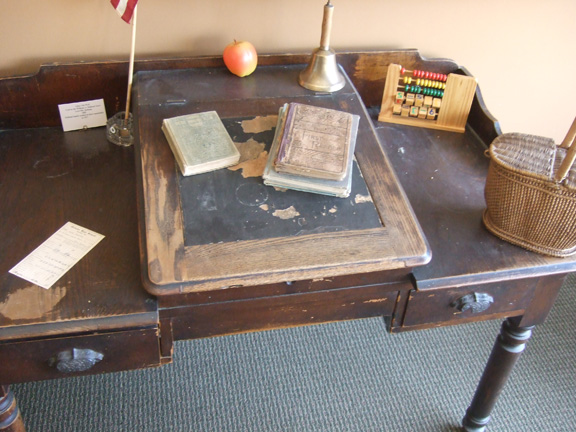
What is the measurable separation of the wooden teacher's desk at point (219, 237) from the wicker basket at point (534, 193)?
37 mm

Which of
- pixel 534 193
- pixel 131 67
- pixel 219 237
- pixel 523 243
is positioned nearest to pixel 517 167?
pixel 534 193

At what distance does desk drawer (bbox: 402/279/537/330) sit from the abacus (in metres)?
0.46

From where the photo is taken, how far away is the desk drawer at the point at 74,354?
963 millimetres

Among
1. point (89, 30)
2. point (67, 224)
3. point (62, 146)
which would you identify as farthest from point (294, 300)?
point (89, 30)

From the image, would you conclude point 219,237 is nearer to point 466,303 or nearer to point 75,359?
point 75,359

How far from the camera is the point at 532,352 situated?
1.73 metres

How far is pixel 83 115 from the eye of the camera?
4.45ft

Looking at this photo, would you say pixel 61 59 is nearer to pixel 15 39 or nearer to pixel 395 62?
pixel 15 39

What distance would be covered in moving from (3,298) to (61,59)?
63 centimetres

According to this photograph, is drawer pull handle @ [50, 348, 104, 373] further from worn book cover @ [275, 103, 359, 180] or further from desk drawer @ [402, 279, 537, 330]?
desk drawer @ [402, 279, 537, 330]

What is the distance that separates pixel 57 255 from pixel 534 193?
0.86 m

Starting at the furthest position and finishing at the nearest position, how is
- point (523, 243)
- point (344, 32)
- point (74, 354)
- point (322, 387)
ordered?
point (322, 387) → point (344, 32) → point (523, 243) → point (74, 354)

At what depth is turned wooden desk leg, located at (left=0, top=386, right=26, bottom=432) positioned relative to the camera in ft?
3.42

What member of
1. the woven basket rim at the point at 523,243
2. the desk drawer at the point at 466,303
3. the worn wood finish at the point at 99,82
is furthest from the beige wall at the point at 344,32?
the desk drawer at the point at 466,303
